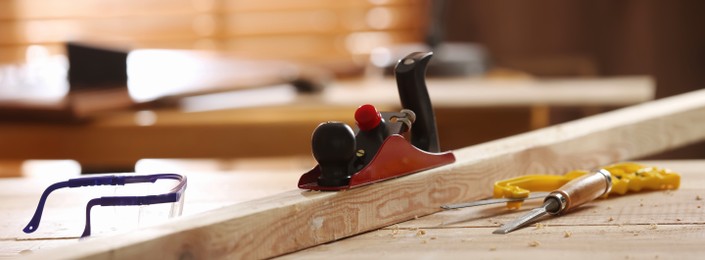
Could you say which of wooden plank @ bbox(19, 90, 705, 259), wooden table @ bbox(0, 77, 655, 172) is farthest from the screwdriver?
wooden table @ bbox(0, 77, 655, 172)

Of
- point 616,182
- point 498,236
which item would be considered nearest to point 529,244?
point 498,236

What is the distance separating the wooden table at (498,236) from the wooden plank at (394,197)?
2 centimetres

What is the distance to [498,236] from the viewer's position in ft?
3.06

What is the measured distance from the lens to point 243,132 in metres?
2.01

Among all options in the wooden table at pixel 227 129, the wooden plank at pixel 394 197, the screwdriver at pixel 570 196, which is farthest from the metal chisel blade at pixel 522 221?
the wooden table at pixel 227 129

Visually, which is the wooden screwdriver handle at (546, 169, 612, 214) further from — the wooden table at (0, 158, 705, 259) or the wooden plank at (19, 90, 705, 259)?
the wooden plank at (19, 90, 705, 259)

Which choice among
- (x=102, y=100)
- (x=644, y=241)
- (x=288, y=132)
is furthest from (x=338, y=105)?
(x=644, y=241)

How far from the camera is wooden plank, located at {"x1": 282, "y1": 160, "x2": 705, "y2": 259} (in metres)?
0.86

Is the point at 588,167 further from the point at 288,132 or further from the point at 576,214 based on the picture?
the point at 288,132

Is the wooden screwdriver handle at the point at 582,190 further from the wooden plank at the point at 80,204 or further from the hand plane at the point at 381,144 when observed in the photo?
the wooden plank at the point at 80,204

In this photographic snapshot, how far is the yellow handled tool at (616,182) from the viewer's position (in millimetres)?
1082

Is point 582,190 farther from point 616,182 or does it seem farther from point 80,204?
point 80,204

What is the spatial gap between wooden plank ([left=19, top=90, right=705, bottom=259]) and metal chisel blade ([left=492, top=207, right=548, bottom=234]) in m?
0.12

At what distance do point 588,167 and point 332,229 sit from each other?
0.53 meters
